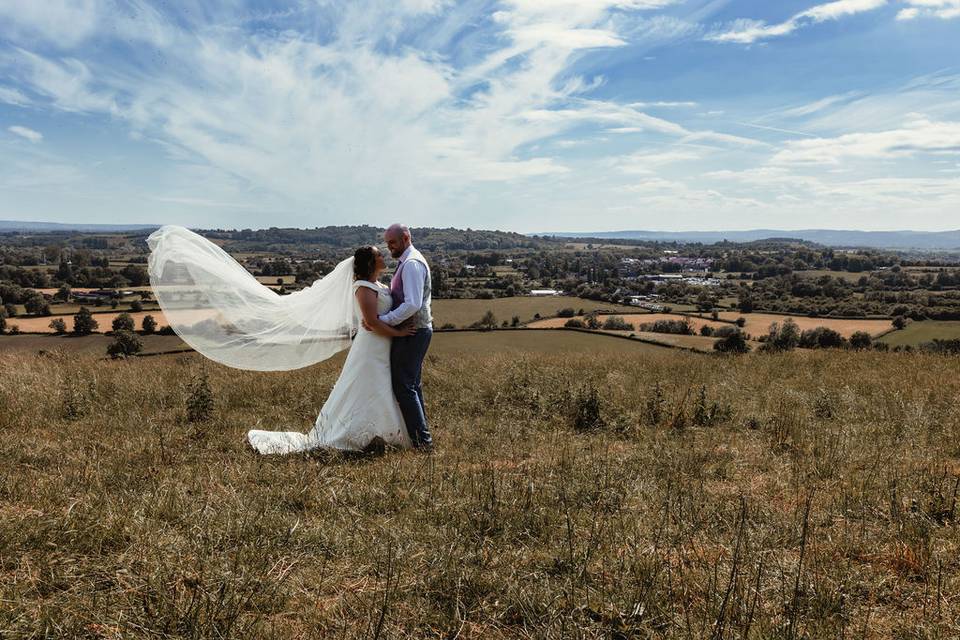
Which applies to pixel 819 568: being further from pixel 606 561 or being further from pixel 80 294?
pixel 80 294

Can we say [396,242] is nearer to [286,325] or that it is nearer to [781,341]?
[286,325]

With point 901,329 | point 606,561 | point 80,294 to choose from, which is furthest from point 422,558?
point 80,294

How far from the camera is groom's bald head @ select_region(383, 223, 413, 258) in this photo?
6535 mm

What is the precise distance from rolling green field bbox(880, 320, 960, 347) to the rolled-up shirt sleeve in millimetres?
34934

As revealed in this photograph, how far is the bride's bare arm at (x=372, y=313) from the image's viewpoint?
647 centimetres

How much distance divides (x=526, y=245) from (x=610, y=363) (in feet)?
515

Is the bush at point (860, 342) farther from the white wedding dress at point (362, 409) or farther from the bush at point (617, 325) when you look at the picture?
the white wedding dress at point (362, 409)

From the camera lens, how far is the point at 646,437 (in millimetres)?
7059

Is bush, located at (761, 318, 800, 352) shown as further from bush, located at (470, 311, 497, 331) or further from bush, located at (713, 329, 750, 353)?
bush, located at (470, 311, 497, 331)

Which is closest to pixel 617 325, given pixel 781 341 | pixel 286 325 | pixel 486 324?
pixel 486 324

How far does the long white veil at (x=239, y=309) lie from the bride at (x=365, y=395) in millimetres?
601

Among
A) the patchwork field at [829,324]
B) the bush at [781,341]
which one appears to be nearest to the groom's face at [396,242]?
the bush at [781,341]

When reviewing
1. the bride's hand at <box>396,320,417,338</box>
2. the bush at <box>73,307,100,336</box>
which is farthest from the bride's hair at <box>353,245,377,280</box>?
the bush at <box>73,307,100,336</box>

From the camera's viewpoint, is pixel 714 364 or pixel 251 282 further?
pixel 714 364
